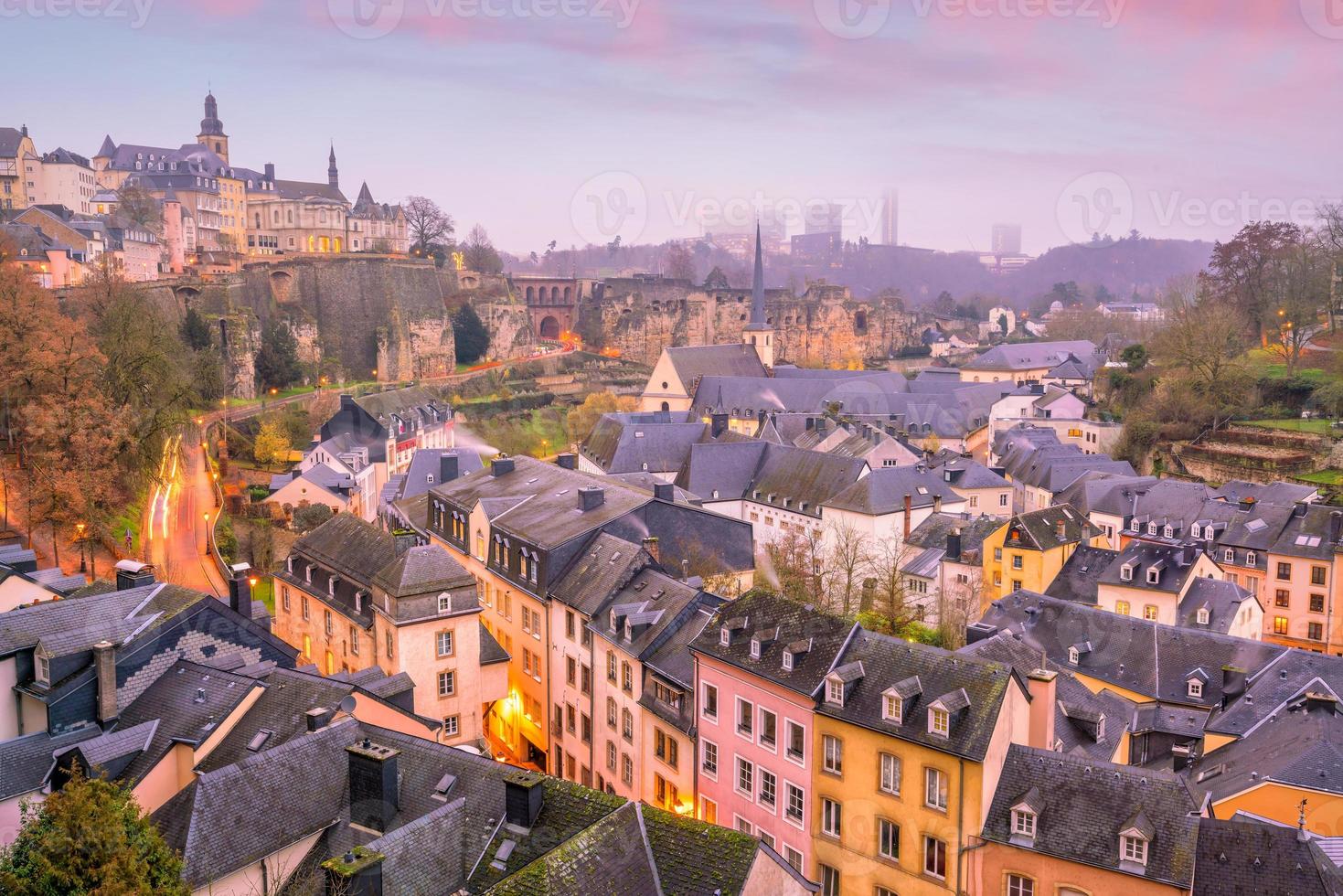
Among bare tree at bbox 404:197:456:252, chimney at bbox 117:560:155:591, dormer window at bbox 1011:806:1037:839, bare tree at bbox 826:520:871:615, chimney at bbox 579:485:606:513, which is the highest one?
bare tree at bbox 404:197:456:252

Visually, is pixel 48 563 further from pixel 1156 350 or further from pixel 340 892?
pixel 1156 350

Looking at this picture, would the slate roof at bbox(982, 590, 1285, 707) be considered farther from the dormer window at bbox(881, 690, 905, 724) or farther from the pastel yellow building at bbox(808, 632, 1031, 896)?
the dormer window at bbox(881, 690, 905, 724)

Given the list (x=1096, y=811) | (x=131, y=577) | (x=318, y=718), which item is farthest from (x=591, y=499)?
(x=1096, y=811)

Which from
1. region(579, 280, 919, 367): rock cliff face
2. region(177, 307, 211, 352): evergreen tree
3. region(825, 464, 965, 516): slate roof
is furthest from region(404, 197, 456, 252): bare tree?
region(825, 464, 965, 516): slate roof

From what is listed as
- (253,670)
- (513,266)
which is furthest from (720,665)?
(513,266)

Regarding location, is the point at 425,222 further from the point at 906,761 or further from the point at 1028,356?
the point at 906,761

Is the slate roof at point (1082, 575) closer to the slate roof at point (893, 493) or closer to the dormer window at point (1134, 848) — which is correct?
the slate roof at point (893, 493)

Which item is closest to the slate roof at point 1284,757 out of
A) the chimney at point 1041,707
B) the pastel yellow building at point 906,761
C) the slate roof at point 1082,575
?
the chimney at point 1041,707
